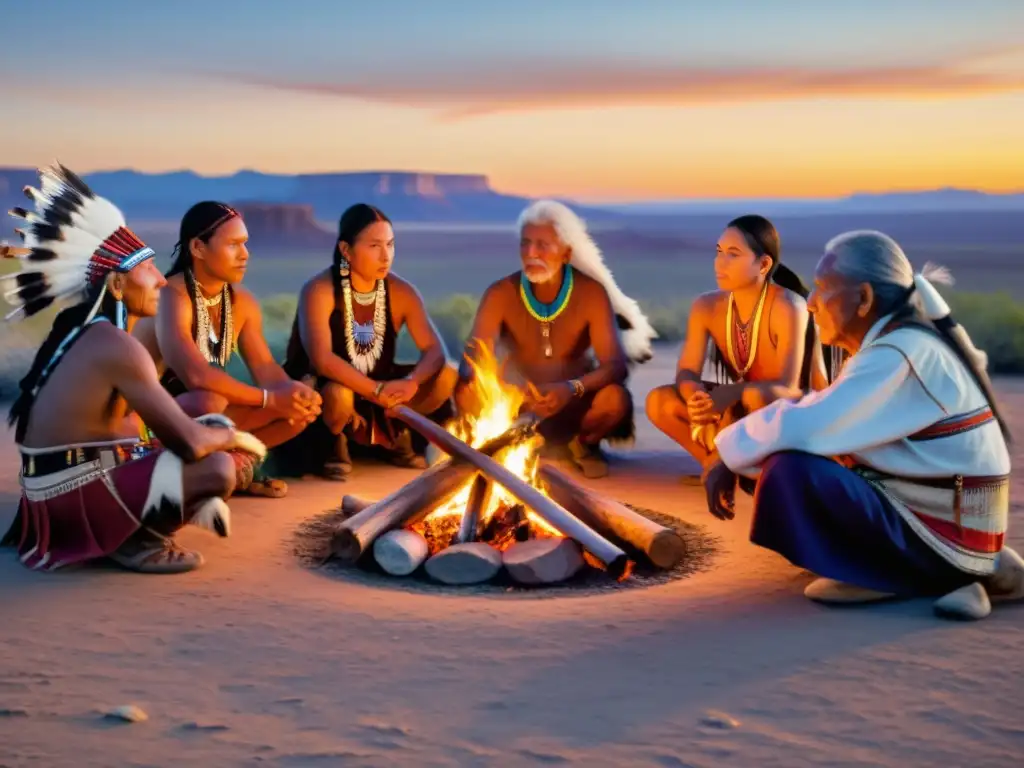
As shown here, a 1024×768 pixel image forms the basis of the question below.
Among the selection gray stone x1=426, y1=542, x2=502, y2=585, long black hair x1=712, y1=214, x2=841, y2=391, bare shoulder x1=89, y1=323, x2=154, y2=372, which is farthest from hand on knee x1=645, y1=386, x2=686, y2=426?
bare shoulder x1=89, y1=323, x2=154, y2=372

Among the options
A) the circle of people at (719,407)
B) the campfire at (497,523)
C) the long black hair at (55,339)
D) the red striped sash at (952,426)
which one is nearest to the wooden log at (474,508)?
the campfire at (497,523)

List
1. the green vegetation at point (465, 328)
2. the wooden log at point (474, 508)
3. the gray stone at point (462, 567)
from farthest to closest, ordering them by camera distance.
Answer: the green vegetation at point (465, 328), the wooden log at point (474, 508), the gray stone at point (462, 567)

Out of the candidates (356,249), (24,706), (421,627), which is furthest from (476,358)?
(24,706)

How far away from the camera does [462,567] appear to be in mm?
5719

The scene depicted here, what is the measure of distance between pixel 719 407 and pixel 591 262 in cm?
133

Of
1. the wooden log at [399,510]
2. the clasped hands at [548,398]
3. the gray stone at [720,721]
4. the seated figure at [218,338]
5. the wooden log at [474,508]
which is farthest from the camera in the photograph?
the clasped hands at [548,398]

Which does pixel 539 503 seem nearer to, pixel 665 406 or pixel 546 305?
pixel 665 406

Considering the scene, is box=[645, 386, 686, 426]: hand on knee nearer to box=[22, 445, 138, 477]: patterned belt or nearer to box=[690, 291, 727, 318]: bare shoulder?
box=[690, 291, 727, 318]: bare shoulder

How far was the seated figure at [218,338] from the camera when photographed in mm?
6922

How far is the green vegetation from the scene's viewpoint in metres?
11.7

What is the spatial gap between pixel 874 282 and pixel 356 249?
11.1 ft

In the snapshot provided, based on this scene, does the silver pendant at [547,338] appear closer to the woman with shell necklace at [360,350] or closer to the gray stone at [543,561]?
the woman with shell necklace at [360,350]

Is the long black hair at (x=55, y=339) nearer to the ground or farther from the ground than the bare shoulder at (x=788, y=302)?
nearer to the ground

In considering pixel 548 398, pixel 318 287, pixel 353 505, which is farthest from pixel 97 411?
pixel 548 398
